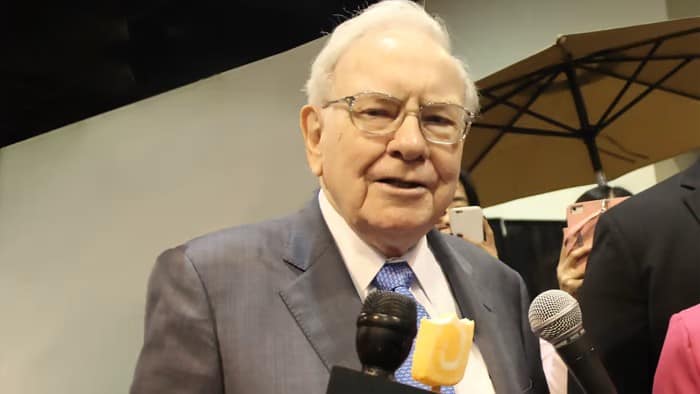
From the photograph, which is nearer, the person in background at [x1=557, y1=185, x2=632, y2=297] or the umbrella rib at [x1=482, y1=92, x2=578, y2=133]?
the person in background at [x1=557, y1=185, x2=632, y2=297]

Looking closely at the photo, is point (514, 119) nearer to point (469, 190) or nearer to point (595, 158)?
point (595, 158)

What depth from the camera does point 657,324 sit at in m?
1.36

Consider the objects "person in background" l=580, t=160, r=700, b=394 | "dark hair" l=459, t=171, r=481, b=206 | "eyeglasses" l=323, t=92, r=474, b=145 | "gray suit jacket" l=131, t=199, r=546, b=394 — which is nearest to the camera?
"gray suit jacket" l=131, t=199, r=546, b=394

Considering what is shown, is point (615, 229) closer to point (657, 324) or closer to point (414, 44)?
point (657, 324)

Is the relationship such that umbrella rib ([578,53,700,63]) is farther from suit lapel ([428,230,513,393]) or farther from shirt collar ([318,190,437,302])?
shirt collar ([318,190,437,302])

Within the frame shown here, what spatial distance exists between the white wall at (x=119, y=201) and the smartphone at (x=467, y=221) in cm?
51

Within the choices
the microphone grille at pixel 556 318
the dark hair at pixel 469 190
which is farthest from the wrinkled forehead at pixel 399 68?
the dark hair at pixel 469 190

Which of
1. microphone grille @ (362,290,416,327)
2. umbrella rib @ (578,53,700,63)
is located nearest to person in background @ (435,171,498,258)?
umbrella rib @ (578,53,700,63)

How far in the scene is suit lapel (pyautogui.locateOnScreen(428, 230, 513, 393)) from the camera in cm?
117

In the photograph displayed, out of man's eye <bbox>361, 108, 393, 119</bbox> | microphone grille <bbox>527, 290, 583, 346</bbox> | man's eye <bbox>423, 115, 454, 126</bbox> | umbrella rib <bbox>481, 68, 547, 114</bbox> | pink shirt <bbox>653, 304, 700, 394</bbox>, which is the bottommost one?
pink shirt <bbox>653, 304, 700, 394</bbox>

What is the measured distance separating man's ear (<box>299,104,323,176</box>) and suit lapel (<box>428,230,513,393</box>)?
29cm

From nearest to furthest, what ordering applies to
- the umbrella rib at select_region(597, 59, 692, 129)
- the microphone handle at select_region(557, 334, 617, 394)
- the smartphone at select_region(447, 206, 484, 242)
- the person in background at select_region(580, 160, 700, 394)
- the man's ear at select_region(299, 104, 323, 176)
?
1. the microphone handle at select_region(557, 334, 617, 394)
2. the man's ear at select_region(299, 104, 323, 176)
3. the person in background at select_region(580, 160, 700, 394)
4. the smartphone at select_region(447, 206, 484, 242)
5. the umbrella rib at select_region(597, 59, 692, 129)

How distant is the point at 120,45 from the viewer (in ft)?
6.03

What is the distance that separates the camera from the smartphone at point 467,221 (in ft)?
6.73
